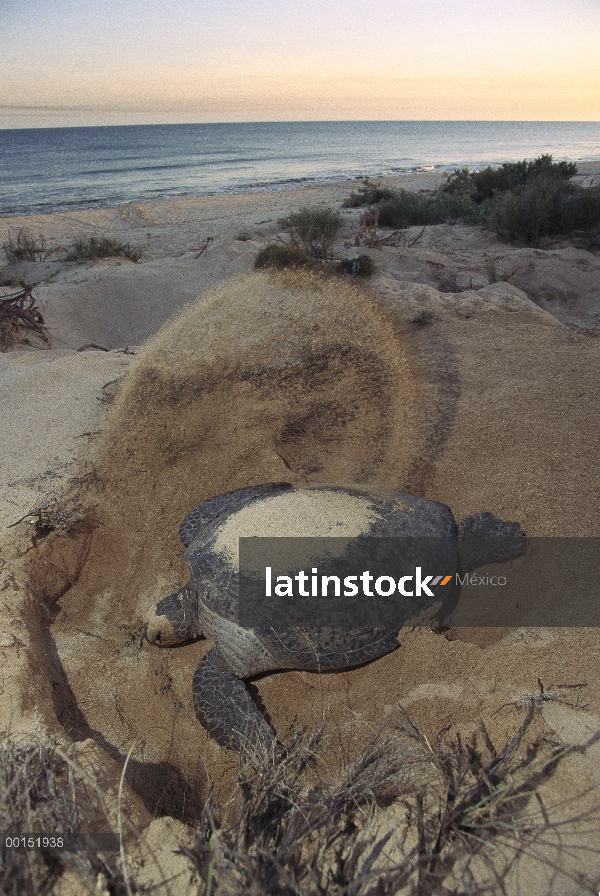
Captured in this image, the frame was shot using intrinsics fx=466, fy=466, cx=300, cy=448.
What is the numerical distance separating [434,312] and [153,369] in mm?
3348

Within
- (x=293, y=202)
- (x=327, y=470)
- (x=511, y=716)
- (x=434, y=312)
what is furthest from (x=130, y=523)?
(x=293, y=202)

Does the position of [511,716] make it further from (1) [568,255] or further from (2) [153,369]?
(1) [568,255]

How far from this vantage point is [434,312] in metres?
5.57

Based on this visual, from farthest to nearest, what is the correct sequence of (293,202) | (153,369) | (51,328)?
1. (293,202)
2. (51,328)
3. (153,369)

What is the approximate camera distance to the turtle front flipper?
76.4 inches

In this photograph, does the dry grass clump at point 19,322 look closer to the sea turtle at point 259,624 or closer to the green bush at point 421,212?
the sea turtle at point 259,624

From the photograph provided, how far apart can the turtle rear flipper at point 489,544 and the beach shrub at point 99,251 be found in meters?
8.61

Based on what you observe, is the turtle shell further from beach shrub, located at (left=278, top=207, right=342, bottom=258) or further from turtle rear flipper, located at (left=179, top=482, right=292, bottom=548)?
beach shrub, located at (left=278, top=207, right=342, bottom=258)

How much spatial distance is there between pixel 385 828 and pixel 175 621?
4.16 ft

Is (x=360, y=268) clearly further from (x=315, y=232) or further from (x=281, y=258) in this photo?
(x=315, y=232)

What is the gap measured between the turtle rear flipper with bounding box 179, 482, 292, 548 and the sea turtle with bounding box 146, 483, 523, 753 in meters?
0.15

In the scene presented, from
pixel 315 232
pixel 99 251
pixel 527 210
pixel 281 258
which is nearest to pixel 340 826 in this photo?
pixel 281 258

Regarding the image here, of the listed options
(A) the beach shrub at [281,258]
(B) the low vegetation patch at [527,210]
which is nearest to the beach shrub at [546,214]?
(B) the low vegetation patch at [527,210]

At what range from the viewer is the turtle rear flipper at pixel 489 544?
100 inches
